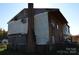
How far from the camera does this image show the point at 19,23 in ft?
19.0

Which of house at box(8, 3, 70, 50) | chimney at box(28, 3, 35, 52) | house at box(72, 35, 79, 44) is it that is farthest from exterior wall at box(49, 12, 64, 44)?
chimney at box(28, 3, 35, 52)

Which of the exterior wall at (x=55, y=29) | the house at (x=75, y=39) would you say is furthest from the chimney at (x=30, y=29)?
the house at (x=75, y=39)

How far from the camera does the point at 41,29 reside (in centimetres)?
578

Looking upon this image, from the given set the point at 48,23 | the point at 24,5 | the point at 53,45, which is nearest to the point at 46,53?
the point at 53,45

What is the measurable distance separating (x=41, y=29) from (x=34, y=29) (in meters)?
0.14

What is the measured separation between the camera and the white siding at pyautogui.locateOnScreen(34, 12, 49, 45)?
5.79 metres

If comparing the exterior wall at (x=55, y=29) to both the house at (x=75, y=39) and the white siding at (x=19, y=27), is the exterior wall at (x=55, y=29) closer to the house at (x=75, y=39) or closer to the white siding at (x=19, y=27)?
the house at (x=75, y=39)

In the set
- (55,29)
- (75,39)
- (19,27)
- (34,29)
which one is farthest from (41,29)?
(75,39)

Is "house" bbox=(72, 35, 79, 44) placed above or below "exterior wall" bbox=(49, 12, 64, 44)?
below

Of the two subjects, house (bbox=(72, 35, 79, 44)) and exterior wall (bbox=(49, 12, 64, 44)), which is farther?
exterior wall (bbox=(49, 12, 64, 44))

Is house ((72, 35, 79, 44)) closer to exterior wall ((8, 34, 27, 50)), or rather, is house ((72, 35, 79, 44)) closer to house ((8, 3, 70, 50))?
house ((8, 3, 70, 50))

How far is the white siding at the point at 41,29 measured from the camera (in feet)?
19.0

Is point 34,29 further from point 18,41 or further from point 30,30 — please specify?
point 18,41
